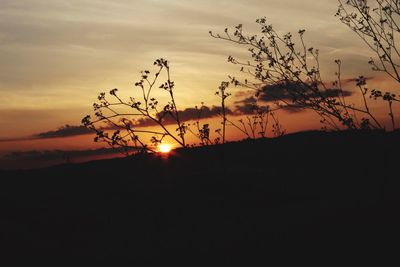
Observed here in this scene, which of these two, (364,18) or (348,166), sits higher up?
(364,18)

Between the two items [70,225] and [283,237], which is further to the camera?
[70,225]

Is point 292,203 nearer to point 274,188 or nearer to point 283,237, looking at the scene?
point 274,188

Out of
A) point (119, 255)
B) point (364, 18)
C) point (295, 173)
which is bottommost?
point (119, 255)

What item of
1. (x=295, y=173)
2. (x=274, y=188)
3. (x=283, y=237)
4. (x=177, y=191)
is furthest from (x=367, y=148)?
(x=283, y=237)

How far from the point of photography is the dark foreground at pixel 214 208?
268 inches

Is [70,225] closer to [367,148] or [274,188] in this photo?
[274,188]

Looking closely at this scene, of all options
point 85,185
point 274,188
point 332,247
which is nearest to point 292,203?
point 274,188

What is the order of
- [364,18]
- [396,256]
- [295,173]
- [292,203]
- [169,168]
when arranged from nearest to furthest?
[396,256]
[292,203]
[364,18]
[295,173]
[169,168]

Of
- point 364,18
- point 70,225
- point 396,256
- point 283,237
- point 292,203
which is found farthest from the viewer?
point 364,18

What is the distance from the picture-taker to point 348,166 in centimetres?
1337

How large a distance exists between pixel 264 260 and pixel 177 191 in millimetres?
4826

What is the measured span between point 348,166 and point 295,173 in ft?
5.54

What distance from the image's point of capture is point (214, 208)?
9719 mm

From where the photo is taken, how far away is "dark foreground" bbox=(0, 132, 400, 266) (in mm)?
6801
